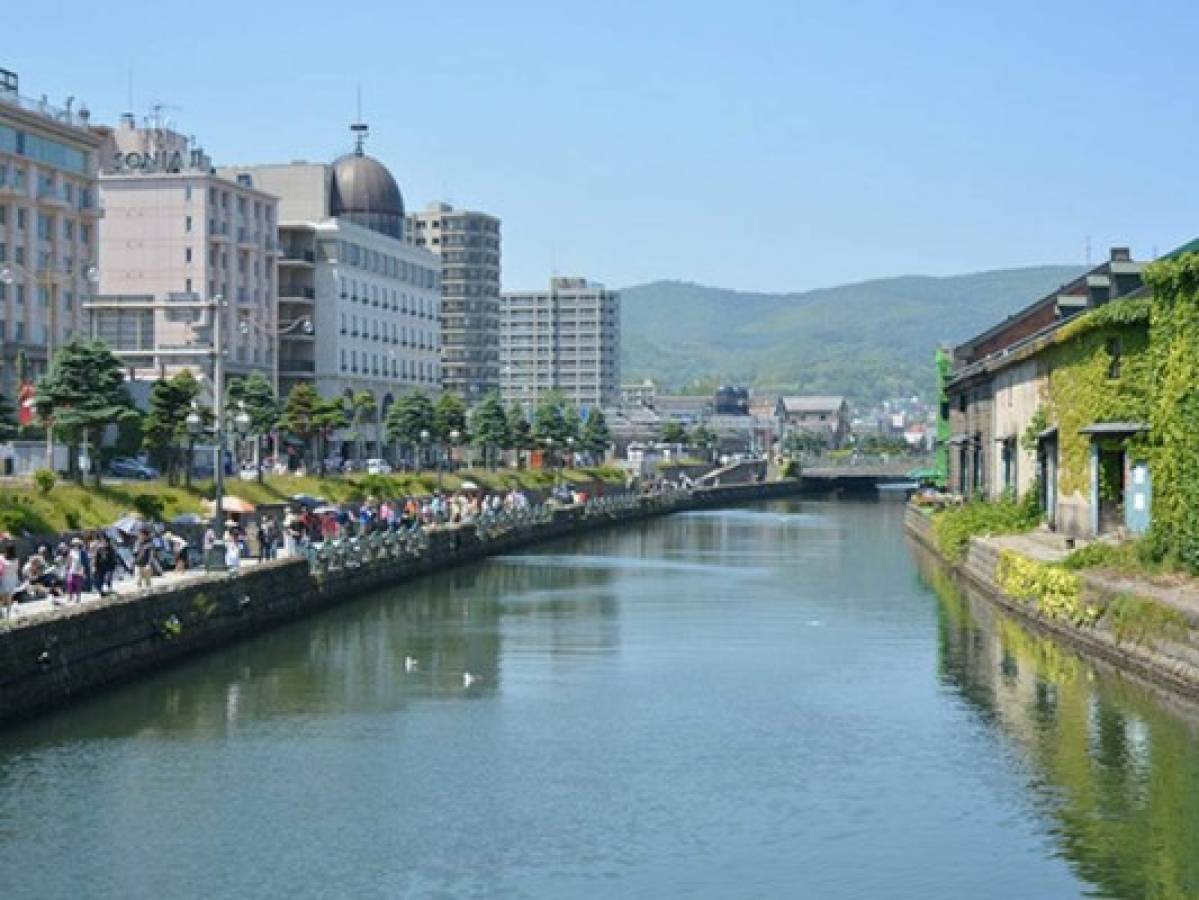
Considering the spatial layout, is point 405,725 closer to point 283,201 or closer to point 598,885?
point 598,885

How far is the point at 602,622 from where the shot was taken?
6394 centimetres

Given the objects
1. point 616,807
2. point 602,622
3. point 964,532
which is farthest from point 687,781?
point 964,532

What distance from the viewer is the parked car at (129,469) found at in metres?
89.9

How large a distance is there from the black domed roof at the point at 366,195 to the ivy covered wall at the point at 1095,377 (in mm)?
101215

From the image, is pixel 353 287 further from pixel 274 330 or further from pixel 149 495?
pixel 149 495

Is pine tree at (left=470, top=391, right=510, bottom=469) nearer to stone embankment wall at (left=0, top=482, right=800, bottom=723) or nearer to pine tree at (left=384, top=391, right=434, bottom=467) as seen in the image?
pine tree at (left=384, top=391, right=434, bottom=467)

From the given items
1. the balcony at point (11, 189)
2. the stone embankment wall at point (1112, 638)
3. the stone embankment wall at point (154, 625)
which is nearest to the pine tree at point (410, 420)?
the balcony at point (11, 189)

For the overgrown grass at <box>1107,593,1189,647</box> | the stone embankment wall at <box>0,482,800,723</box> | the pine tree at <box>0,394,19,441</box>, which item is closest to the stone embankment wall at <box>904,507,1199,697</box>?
the overgrown grass at <box>1107,593,1189,647</box>

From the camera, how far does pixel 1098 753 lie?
37.8 meters

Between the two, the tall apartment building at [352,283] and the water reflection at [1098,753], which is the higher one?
the tall apartment building at [352,283]

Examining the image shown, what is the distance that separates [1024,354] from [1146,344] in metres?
19.6

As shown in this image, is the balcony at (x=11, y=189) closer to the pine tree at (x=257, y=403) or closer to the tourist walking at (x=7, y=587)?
the pine tree at (x=257, y=403)

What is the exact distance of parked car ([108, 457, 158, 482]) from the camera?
89.9 m

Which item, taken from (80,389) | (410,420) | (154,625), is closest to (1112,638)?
(154,625)
